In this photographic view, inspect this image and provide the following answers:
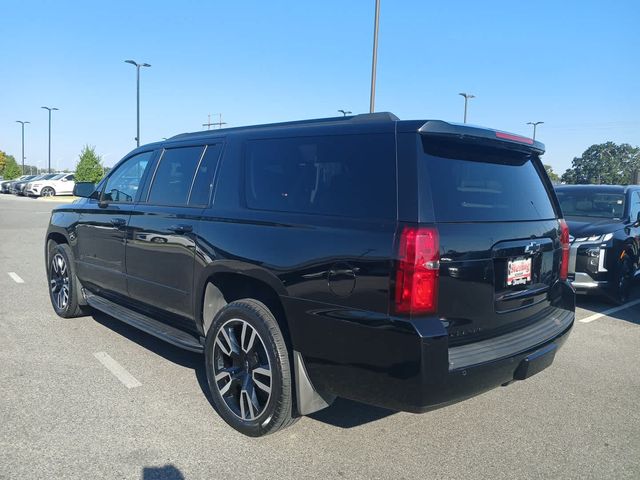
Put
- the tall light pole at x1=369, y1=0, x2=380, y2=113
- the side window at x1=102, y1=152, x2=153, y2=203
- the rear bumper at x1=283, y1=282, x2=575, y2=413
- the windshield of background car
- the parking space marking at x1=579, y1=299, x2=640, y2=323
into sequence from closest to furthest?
the rear bumper at x1=283, y1=282, x2=575, y2=413 → the side window at x1=102, y1=152, x2=153, y2=203 → the parking space marking at x1=579, y1=299, x2=640, y2=323 → the windshield of background car → the tall light pole at x1=369, y1=0, x2=380, y2=113

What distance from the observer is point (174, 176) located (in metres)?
4.28

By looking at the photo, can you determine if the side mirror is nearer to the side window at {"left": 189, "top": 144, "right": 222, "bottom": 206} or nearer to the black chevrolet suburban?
the black chevrolet suburban

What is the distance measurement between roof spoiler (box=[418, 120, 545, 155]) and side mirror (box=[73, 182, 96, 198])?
157 inches

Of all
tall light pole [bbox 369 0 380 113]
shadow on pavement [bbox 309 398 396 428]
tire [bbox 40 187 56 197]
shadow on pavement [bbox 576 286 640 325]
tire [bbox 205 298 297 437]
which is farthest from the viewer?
tire [bbox 40 187 56 197]

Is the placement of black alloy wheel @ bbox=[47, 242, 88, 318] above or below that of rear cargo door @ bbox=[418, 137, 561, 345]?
below

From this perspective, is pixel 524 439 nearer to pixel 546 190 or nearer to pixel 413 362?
pixel 413 362

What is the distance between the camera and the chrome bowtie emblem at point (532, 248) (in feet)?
10.4

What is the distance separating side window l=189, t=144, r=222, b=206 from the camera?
12.6 feet

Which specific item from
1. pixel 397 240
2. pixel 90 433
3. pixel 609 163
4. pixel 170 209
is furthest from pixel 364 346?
pixel 609 163

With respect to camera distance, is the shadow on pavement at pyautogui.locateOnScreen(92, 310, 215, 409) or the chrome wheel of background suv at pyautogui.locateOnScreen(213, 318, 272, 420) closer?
the chrome wheel of background suv at pyautogui.locateOnScreen(213, 318, 272, 420)

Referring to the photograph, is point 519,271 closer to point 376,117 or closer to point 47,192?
point 376,117

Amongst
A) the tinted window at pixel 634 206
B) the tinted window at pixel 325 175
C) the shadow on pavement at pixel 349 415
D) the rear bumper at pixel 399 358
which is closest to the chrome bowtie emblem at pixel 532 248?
the rear bumper at pixel 399 358

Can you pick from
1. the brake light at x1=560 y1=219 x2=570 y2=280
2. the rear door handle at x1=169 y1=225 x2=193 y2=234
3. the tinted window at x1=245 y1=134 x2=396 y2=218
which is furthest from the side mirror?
the brake light at x1=560 y1=219 x2=570 y2=280

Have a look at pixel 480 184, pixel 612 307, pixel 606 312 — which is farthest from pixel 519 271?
pixel 612 307
